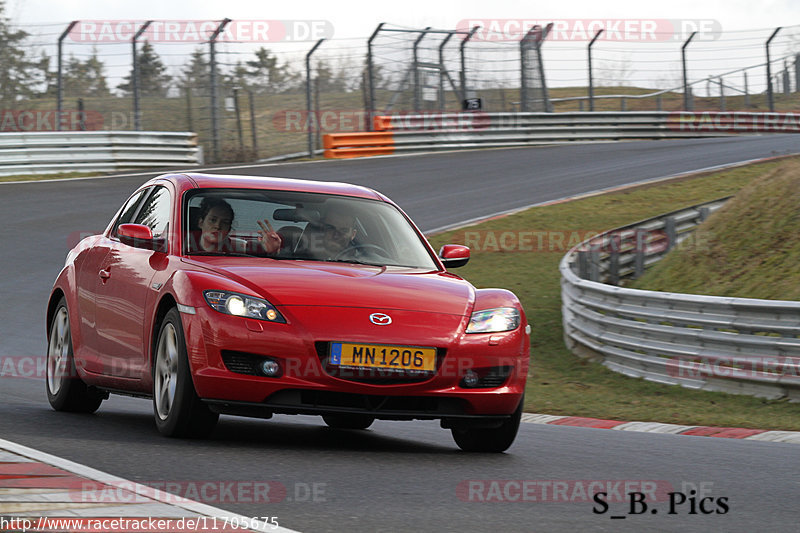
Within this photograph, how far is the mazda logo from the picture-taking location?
6.02m

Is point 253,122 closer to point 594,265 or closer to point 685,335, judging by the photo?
point 594,265

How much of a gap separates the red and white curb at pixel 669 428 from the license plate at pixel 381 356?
2.88m

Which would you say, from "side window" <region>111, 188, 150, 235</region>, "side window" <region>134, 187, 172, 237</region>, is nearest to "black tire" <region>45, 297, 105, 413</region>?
"side window" <region>111, 188, 150, 235</region>

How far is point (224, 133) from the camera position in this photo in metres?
27.9

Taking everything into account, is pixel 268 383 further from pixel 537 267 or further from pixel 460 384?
pixel 537 267

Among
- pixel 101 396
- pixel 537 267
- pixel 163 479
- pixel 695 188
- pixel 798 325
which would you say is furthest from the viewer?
pixel 695 188

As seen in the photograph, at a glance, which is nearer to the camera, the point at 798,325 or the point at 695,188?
the point at 798,325

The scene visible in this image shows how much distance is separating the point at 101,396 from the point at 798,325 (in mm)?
5334

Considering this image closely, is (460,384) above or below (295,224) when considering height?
below

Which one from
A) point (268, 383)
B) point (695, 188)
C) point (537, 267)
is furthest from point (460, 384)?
point (695, 188)

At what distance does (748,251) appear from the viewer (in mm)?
14008

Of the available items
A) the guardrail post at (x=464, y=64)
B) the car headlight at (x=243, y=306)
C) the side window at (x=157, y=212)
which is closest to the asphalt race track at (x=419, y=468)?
the car headlight at (x=243, y=306)

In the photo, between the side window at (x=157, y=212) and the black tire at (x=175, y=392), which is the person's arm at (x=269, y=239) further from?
the black tire at (x=175, y=392)

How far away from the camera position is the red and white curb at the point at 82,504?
3914 millimetres
